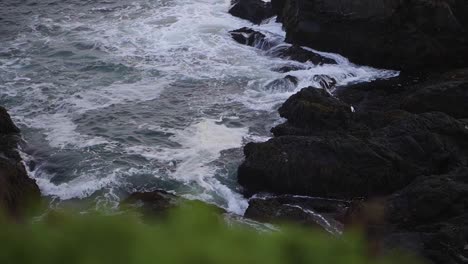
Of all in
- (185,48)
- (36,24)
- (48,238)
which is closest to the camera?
(48,238)

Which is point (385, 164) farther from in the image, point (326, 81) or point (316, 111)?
point (326, 81)

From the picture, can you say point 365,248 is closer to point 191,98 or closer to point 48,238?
point 48,238

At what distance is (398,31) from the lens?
22.1 meters

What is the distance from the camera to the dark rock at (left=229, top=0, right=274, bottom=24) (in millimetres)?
28453

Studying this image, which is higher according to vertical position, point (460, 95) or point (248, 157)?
point (460, 95)

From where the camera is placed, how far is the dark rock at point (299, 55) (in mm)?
23125

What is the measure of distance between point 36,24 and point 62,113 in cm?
1108

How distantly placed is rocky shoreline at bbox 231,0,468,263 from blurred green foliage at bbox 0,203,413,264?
4277mm

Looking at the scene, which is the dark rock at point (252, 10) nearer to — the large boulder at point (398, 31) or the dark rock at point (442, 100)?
the large boulder at point (398, 31)

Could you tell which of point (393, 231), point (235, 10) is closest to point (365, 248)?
point (393, 231)

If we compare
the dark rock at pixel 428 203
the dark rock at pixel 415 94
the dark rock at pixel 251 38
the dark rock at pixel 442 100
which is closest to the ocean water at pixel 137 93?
the dark rock at pixel 251 38

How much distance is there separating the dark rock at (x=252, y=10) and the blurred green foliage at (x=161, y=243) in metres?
26.4

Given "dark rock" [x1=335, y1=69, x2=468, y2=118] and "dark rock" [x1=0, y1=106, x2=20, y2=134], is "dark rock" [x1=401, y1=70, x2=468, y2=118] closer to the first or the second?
"dark rock" [x1=335, y1=69, x2=468, y2=118]

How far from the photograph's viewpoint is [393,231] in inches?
440
